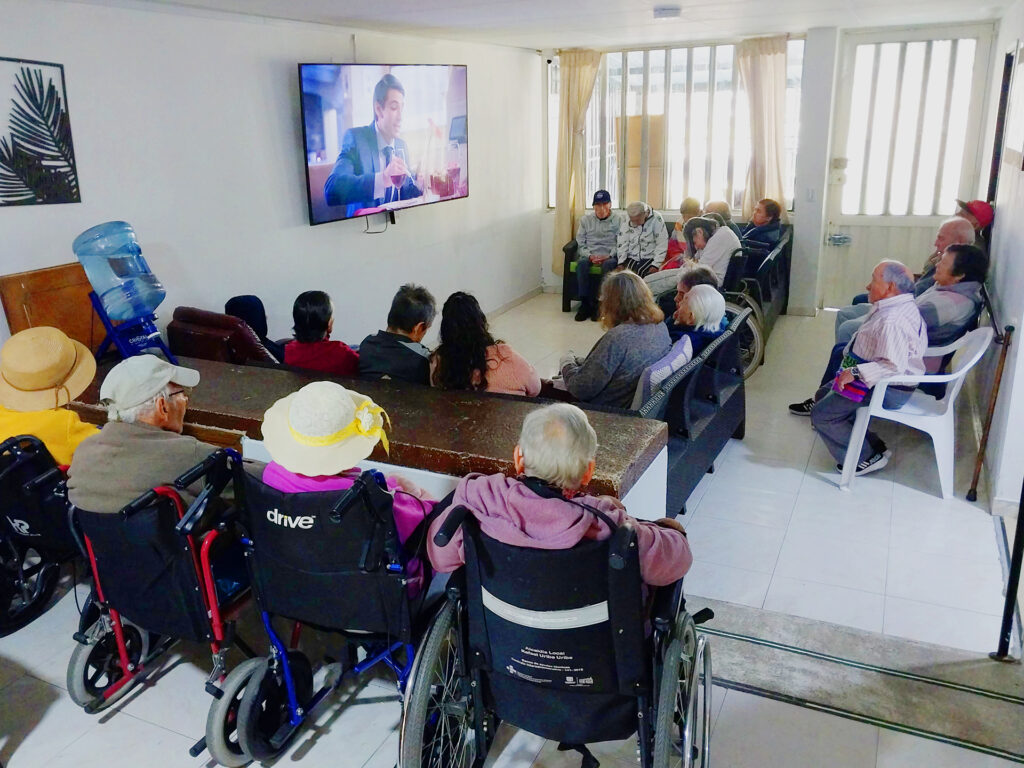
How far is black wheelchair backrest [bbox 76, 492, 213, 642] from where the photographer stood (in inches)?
77.5

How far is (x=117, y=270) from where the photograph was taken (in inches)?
144

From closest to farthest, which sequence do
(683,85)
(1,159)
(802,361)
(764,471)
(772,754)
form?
(772,754)
(1,159)
(764,471)
(802,361)
(683,85)

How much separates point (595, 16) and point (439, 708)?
4.30 m

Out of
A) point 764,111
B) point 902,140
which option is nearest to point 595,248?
point 764,111

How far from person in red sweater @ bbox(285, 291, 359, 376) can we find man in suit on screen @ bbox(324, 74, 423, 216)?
1.72 m

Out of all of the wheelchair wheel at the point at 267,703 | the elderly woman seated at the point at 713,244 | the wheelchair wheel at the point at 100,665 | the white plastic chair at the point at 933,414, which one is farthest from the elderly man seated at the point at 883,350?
the wheelchair wheel at the point at 100,665

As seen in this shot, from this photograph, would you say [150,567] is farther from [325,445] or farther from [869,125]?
[869,125]

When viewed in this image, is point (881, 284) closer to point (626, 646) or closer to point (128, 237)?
point (626, 646)

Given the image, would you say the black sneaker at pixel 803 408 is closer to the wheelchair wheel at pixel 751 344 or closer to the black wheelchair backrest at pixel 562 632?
the wheelchair wheel at pixel 751 344

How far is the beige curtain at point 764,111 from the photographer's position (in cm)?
673

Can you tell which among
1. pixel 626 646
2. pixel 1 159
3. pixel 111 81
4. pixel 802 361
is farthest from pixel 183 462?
pixel 802 361

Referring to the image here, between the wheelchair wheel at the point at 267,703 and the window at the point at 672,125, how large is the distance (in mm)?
6115

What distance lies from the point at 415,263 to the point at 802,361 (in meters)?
2.80

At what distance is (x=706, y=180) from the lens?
7.35 m
